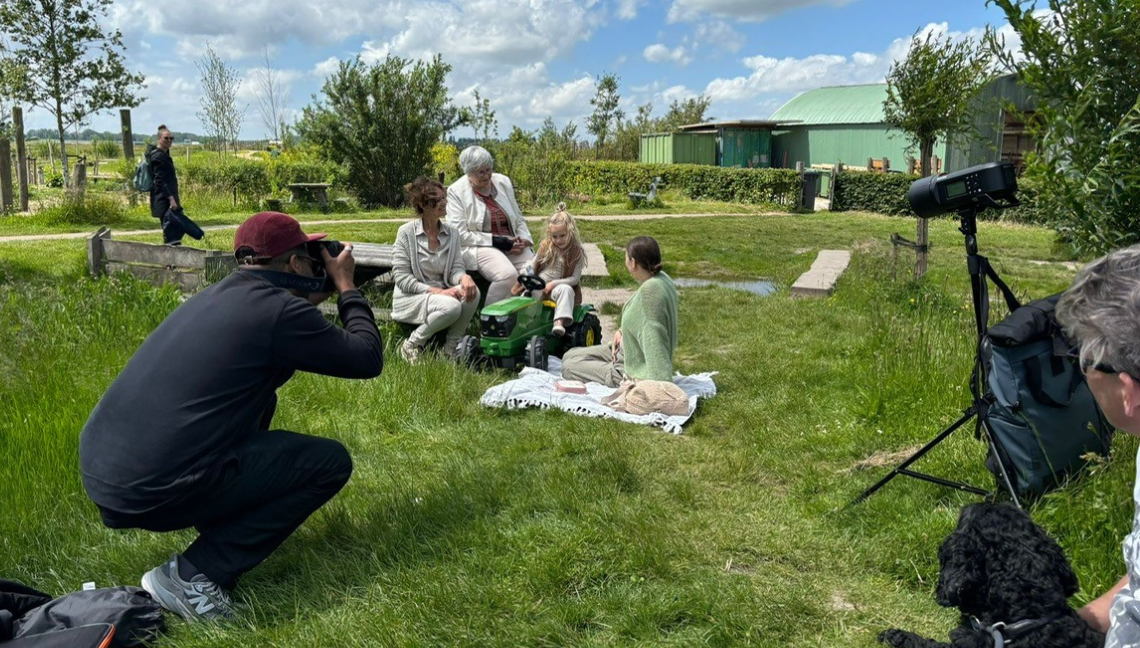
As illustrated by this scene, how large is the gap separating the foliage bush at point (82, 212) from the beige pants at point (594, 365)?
13177 mm

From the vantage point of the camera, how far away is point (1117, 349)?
1.63 m

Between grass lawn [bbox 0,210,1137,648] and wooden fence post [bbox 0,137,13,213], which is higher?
wooden fence post [bbox 0,137,13,213]

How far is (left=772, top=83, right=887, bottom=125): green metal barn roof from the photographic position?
3216cm

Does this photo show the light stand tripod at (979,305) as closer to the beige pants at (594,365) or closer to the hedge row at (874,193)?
the beige pants at (594,365)

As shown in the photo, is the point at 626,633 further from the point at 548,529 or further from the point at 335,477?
the point at 335,477

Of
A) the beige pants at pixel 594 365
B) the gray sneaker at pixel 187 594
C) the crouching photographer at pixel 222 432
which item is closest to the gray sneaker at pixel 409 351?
the beige pants at pixel 594 365

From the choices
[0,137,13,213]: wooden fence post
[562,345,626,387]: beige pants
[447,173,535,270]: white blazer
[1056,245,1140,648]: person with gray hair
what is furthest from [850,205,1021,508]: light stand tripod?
[0,137,13,213]: wooden fence post

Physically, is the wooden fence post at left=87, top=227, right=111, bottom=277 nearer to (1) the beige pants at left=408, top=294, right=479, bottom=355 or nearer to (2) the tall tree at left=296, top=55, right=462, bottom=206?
(1) the beige pants at left=408, top=294, right=479, bottom=355

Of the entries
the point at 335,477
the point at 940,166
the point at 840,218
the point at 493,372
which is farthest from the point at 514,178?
the point at 335,477

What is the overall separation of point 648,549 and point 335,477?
1236 mm

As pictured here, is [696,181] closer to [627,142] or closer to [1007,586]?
[627,142]

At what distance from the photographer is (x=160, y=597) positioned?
297cm

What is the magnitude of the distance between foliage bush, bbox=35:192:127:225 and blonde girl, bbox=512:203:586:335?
1243 cm

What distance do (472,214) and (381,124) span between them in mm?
15057
